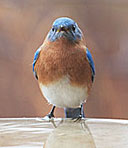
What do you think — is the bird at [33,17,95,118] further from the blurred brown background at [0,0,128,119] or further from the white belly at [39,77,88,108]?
the blurred brown background at [0,0,128,119]

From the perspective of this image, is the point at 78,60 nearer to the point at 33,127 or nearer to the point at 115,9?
the point at 33,127

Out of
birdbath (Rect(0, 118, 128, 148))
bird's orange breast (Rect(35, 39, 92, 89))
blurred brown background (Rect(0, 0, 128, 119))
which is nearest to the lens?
birdbath (Rect(0, 118, 128, 148))

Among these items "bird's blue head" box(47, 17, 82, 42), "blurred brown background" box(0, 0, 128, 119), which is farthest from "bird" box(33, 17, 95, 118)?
"blurred brown background" box(0, 0, 128, 119)

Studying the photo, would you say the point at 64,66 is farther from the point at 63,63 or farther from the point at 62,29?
the point at 62,29

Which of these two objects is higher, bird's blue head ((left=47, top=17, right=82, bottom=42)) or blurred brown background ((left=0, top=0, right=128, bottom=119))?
bird's blue head ((left=47, top=17, right=82, bottom=42))

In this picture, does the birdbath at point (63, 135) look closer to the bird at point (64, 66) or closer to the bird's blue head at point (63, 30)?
the bird at point (64, 66)

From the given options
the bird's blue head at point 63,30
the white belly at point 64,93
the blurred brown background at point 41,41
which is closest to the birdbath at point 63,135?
the white belly at point 64,93

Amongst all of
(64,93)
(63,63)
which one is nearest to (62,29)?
(63,63)
